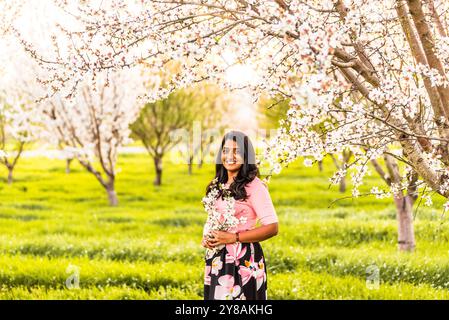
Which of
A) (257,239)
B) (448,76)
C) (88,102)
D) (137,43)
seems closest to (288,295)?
(257,239)

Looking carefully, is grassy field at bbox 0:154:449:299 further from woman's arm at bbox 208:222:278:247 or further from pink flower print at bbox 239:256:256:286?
pink flower print at bbox 239:256:256:286

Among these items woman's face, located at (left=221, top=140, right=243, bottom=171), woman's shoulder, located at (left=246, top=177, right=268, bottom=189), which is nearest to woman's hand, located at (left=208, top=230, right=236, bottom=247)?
woman's shoulder, located at (left=246, top=177, right=268, bottom=189)

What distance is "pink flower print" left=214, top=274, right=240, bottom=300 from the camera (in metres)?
4.30

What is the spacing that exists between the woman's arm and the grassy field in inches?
51.1

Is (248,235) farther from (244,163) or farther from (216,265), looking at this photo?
(244,163)

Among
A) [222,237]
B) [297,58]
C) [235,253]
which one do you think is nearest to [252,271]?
[235,253]

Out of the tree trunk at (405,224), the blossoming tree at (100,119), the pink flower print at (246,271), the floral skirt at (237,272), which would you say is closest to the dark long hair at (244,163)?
the floral skirt at (237,272)

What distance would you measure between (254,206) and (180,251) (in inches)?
270

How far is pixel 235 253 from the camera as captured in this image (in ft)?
14.2

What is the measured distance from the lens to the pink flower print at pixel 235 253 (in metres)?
4.32

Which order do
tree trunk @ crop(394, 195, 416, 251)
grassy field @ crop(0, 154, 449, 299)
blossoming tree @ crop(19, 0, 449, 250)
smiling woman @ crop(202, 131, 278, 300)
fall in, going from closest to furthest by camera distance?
blossoming tree @ crop(19, 0, 449, 250), smiling woman @ crop(202, 131, 278, 300), grassy field @ crop(0, 154, 449, 299), tree trunk @ crop(394, 195, 416, 251)

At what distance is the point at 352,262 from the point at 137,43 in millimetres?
6859

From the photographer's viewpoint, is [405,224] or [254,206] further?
[405,224]

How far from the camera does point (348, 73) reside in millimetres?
4062
